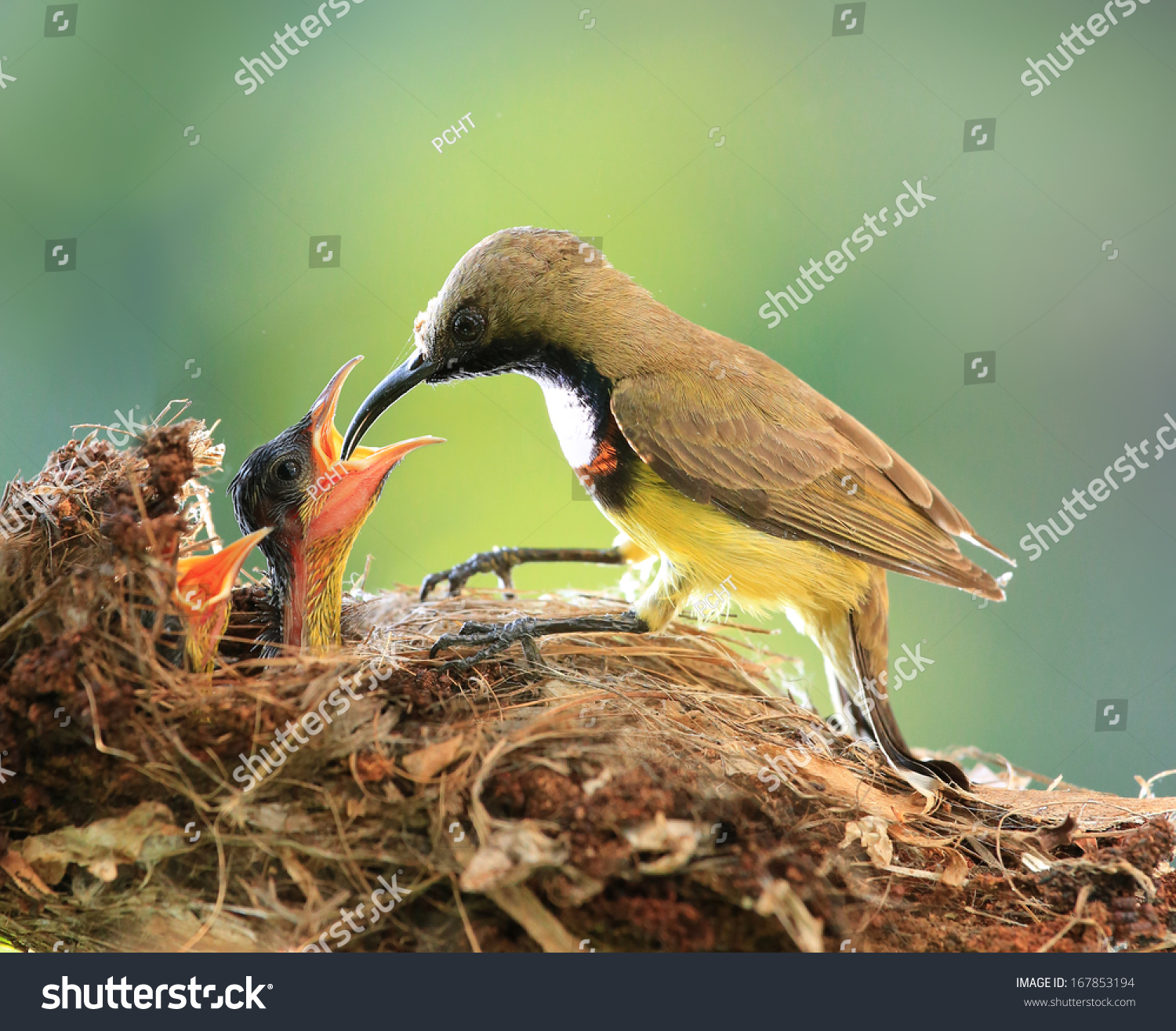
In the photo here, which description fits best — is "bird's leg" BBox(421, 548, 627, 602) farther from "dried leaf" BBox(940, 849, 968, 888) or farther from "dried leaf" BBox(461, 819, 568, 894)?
"dried leaf" BBox(461, 819, 568, 894)

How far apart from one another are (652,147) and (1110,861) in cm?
223

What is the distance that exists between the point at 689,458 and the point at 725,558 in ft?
0.84

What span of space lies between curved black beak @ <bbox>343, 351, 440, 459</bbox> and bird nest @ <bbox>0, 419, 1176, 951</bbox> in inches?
16.8

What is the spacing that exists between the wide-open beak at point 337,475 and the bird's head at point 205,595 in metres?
0.26

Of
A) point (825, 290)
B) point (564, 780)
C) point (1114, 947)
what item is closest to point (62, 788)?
point (564, 780)

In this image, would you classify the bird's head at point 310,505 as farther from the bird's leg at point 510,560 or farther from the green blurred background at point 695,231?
the bird's leg at point 510,560

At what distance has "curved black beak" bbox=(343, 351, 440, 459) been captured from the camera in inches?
82.7

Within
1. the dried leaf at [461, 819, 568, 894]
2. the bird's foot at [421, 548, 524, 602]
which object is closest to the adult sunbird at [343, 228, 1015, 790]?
the bird's foot at [421, 548, 524, 602]

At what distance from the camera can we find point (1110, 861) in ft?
5.59

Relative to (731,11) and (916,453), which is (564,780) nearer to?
(916,453)

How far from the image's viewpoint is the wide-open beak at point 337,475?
6.68ft

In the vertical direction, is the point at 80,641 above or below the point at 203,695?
above

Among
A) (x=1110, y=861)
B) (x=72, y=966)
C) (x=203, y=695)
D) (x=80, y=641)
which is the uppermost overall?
(x=80, y=641)

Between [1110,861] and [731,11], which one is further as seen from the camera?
[731,11]
